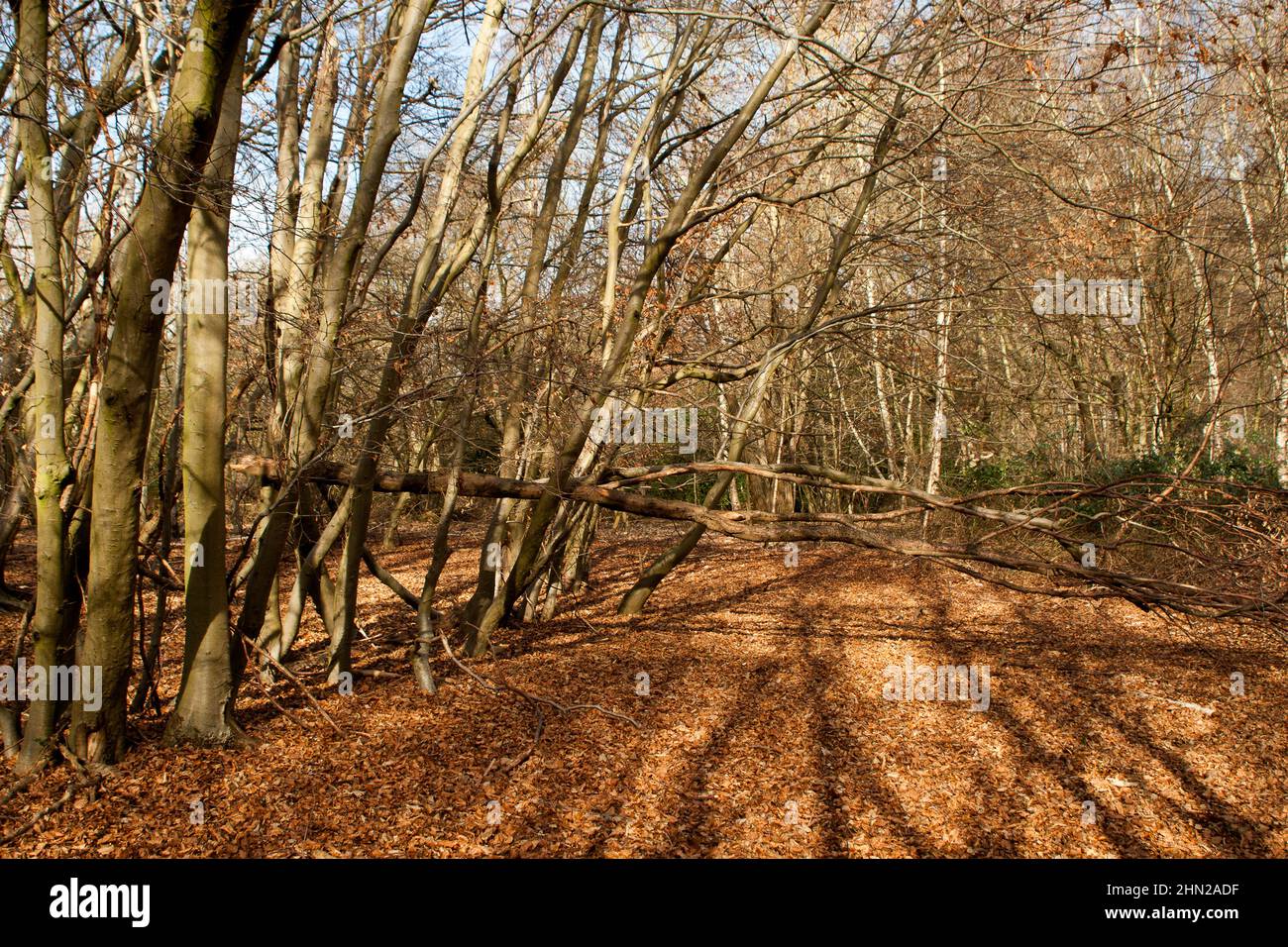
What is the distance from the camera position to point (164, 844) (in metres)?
3.64

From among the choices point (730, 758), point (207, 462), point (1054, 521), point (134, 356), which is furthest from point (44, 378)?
point (1054, 521)

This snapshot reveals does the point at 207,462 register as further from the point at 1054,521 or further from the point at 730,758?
the point at 1054,521

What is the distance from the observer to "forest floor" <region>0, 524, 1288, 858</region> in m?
4.05

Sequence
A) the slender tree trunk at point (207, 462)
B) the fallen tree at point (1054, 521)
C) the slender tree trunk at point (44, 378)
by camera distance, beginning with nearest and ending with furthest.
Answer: the slender tree trunk at point (44, 378) → the slender tree trunk at point (207, 462) → the fallen tree at point (1054, 521)

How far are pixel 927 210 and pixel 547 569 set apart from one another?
16.4 ft

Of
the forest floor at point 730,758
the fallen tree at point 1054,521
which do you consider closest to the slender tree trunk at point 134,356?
the forest floor at point 730,758

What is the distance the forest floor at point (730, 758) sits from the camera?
405cm

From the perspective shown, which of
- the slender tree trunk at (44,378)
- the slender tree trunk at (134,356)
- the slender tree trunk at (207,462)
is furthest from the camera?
the slender tree trunk at (207,462)

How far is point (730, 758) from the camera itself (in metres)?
5.29

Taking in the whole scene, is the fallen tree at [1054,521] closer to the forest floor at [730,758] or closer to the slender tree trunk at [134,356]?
the forest floor at [730,758]

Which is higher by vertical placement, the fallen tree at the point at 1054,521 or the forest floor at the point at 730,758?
the fallen tree at the point at 1054,521

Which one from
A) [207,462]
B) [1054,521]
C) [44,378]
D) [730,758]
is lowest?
[730,758]

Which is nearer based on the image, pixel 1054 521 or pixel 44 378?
pixel 44 378

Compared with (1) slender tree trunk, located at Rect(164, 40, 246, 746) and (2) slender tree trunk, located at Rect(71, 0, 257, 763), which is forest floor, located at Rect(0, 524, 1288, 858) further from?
(2) slender tree trunk, located at Rect(71, 0, 257, 763)
